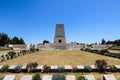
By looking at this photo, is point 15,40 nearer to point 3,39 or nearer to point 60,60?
point 3,39

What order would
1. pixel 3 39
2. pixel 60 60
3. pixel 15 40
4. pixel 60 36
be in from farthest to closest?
1. pixel 15 40
2. pixel 3 39
3. pixel 60 36
4. pixel 60 60

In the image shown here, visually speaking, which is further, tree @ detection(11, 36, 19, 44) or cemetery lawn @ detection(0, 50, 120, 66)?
tree @ detection(11, 36, 19, 44)

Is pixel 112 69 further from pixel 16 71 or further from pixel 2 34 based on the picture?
pixel 2 34

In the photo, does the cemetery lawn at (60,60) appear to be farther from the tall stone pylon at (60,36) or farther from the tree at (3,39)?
the tree at (3,39)

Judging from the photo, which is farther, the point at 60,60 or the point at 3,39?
the point at 3,39

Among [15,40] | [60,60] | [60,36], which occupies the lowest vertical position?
[60,60]

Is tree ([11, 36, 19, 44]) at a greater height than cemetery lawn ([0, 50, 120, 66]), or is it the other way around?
tree ([11, 36, 19, 44])

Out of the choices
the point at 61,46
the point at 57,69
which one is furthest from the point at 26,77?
the point at 61,46

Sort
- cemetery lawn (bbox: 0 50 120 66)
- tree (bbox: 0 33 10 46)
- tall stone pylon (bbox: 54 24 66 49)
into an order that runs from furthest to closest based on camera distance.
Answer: tree (bbox: 0 33 10 46) < tall stone pylon (bbox: 54 24 66 49) < cemetery lawn (bbox: 0 50 120 66)

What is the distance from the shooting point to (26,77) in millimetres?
12516

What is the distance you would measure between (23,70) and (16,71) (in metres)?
0.63

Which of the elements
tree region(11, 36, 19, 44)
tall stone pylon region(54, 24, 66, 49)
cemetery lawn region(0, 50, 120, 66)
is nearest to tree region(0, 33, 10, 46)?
tree region(11, 36, 19, 44)

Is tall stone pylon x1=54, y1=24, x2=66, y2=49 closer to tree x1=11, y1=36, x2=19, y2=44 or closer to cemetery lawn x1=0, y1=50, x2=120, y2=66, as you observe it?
tree x1=11, y1=36, x2=19, y2=44

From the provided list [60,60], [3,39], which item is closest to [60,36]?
[3,39]
